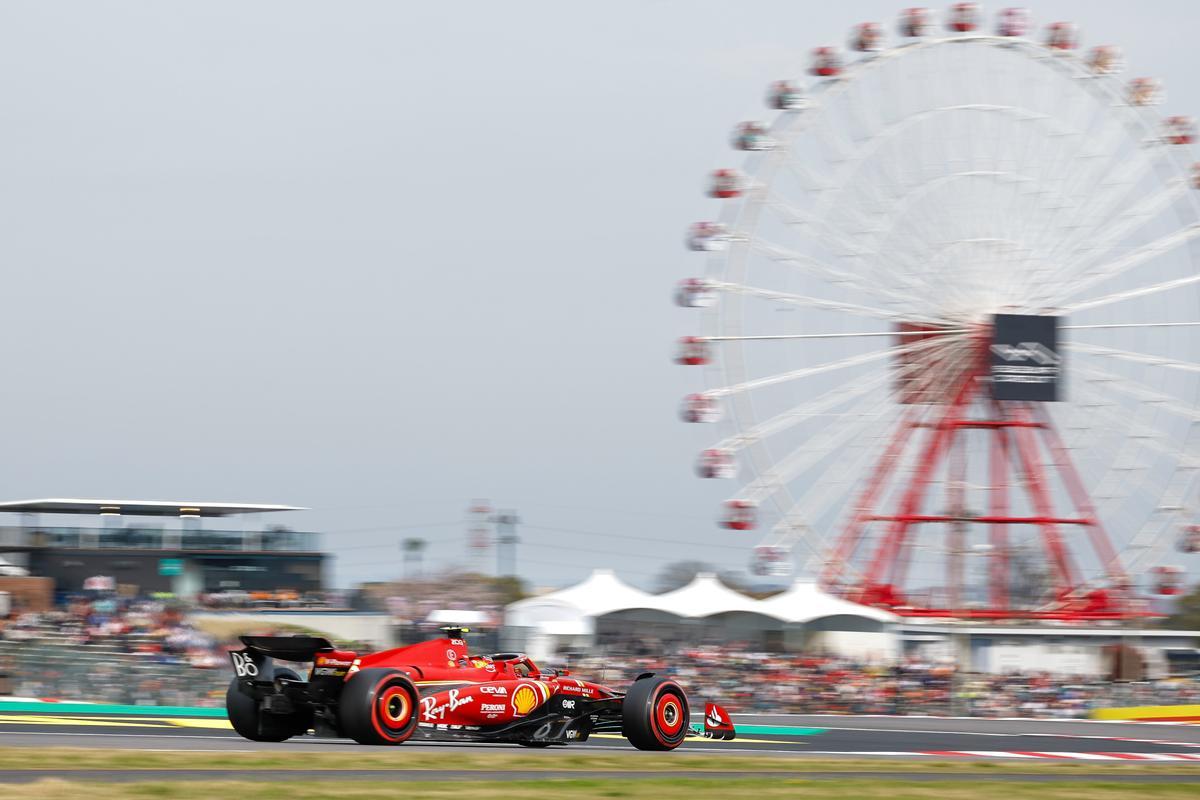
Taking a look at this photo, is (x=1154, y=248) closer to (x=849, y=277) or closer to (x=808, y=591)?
(x=849, y=277)

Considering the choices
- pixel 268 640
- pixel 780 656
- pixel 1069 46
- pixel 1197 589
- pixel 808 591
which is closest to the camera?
pixel 268 640

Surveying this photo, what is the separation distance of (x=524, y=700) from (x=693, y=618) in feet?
62.8

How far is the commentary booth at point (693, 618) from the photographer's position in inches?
1391

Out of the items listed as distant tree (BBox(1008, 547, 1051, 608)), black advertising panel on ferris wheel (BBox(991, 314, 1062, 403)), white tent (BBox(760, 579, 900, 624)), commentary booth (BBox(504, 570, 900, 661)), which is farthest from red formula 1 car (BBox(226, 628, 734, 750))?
distant tree (BBox(1008, 547, 1051, 608))

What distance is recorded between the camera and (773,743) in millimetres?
21781

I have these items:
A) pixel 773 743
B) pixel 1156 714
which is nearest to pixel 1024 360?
pixel 1156 714

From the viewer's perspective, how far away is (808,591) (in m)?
38.0

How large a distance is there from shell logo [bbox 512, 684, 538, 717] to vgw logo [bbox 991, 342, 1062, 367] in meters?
25.1

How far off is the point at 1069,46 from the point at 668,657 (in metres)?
19.5

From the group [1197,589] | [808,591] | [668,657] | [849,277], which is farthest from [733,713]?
[1197,589]

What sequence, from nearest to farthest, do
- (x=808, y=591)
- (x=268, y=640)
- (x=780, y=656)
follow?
(x=268, y=640), (x=780, y=656), (x=808, y=591)

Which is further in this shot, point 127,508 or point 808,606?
point 127,508

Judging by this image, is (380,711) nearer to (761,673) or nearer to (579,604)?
(761,673)

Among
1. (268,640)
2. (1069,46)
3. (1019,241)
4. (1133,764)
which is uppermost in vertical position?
(1069,46)
